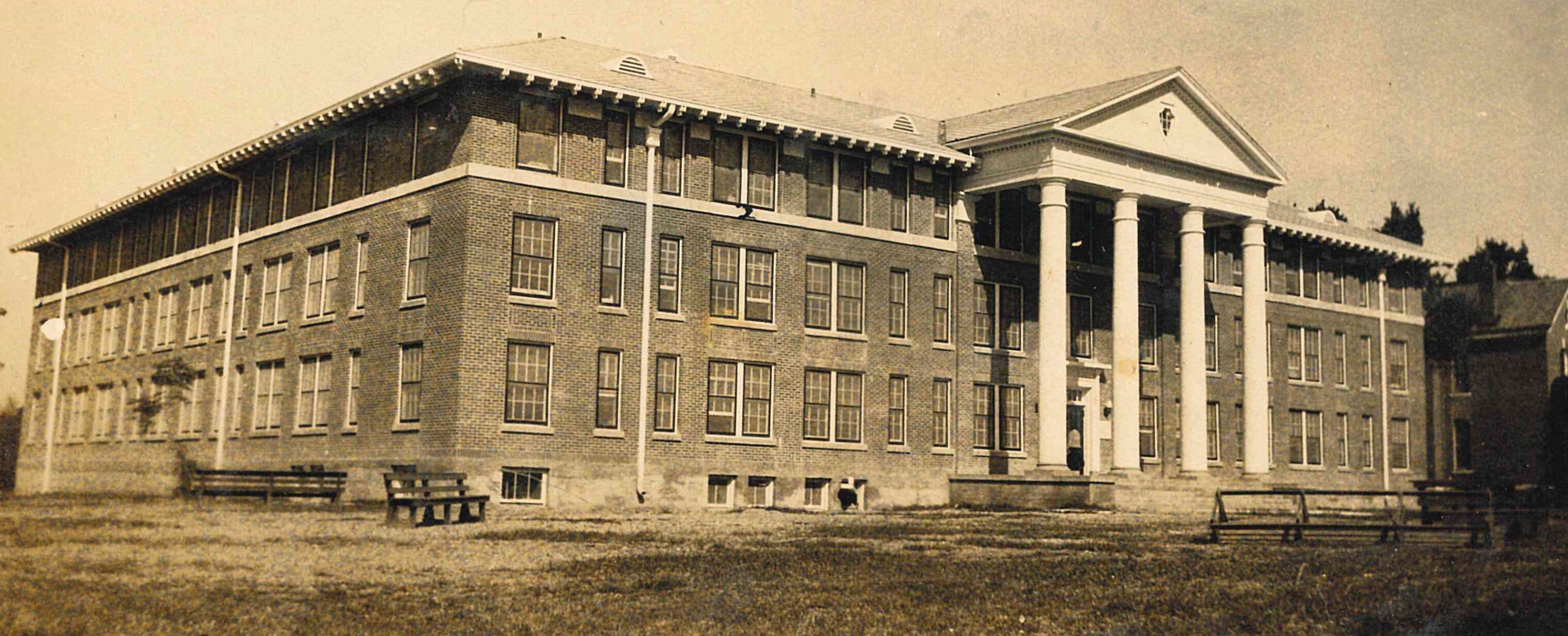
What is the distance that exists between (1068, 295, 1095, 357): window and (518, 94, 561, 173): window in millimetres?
18186

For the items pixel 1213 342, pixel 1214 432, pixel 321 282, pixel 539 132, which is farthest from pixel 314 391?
pixel 1213 342

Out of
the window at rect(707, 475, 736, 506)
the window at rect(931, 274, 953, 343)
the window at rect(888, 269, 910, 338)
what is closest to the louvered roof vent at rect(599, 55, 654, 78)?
the window at rect(888, 269, 910, 338)

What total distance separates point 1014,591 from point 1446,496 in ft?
34.5

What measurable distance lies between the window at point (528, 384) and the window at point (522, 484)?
1.08 metres

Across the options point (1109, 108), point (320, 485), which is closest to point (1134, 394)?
point (1109, 108)

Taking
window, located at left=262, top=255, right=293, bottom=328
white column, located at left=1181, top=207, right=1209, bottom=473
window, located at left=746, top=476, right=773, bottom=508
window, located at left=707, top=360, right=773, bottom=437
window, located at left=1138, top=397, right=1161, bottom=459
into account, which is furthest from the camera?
window, located at left=1138, top=397, right=1161, bottom=459

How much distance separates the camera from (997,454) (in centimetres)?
4206

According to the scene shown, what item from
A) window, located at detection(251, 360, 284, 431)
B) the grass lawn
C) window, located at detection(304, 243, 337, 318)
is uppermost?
window, located at detection(304, 243, 337, 318)

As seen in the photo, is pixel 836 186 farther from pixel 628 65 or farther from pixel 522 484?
pixel 522 484

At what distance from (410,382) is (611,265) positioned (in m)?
5.29

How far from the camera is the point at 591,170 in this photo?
3391 cm

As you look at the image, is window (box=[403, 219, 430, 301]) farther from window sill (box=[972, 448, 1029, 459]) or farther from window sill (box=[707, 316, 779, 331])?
window sill (box=[972, 448, 1029, 459])

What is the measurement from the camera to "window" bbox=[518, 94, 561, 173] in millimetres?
32906

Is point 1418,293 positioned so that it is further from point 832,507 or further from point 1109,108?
point 832,507
